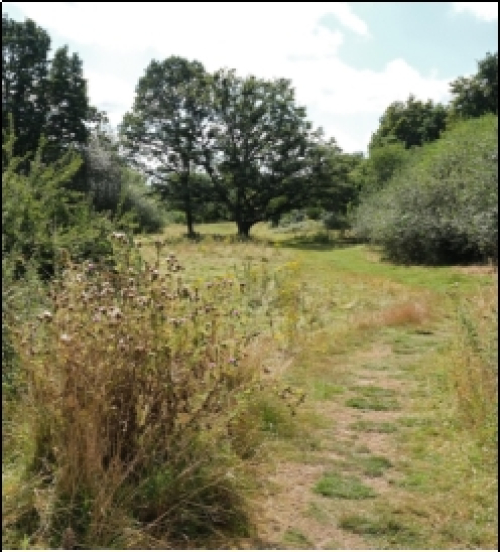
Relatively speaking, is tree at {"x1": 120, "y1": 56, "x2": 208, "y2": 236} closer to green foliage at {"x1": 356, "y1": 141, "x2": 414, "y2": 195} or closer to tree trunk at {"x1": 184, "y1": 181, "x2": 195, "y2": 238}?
tree trunk at {"x1": 184, "y1": 181, "x2": 195, "y2": 238}

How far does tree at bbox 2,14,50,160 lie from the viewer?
19.8 feet

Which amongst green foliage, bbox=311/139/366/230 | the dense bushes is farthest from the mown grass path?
green foliage, bbox=311/139/366/230

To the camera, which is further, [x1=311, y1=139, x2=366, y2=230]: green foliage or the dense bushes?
[x1=311, y1=139, x2=366, y2=230]: green foliage

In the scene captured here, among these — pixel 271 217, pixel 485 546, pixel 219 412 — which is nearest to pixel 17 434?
pixel 219 412

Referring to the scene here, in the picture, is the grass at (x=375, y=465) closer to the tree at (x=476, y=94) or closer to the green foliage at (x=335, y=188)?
the tree at (x=476, y=94)

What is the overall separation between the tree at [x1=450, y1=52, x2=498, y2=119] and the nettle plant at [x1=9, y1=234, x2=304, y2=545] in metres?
15.3

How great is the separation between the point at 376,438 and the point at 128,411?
8.62 ft

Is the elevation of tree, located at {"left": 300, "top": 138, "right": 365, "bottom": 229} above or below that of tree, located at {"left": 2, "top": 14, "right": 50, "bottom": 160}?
above

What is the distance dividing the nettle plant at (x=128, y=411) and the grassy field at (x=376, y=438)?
42 cm

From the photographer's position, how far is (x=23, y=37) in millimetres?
6051

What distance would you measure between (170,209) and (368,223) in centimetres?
1157

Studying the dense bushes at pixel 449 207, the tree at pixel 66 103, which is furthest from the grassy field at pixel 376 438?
the dense bushes at pixel 449 207

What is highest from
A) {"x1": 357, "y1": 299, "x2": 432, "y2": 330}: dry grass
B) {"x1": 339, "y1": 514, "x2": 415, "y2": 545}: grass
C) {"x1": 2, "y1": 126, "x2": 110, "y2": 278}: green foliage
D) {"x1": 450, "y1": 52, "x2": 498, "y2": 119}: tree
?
{"x1": 450, "y1": 52, "x2": 498, "y2": 119}: tree

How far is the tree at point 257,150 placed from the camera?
95.5 feet
